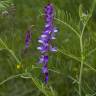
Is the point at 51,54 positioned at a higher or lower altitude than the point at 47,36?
lower

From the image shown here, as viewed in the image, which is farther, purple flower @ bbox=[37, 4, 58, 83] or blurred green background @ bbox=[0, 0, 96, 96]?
blurred green background @ bbox=[0, 0, 96, 96]

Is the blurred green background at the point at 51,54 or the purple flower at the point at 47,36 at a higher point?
the purple flower at the point at 47,36

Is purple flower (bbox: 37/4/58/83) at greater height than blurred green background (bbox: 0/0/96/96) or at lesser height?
greater

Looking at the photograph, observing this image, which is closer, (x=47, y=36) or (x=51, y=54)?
(x=47, y=36)

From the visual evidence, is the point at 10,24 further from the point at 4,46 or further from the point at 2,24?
the point at 4,46

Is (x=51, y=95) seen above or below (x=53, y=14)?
below

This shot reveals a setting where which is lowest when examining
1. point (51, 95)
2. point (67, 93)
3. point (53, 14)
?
point (67, 93)

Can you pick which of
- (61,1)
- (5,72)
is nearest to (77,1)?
(61,1)

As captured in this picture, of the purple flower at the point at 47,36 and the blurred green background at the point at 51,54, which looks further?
the blurred green background at the point at 51,54
